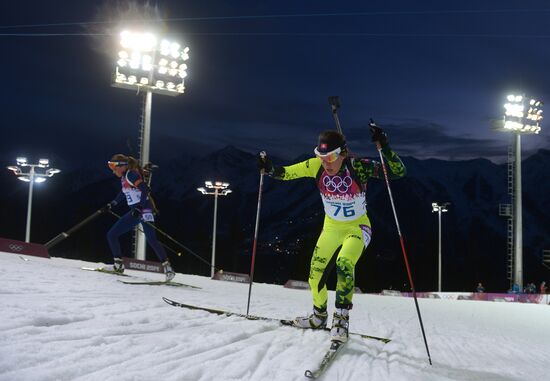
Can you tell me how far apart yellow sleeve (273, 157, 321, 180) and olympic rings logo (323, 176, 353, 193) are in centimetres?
20

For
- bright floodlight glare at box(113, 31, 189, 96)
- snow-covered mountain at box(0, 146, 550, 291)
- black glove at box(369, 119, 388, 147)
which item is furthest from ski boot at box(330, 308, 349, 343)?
snow-covered mountain at box(0, 146, 550, 291)

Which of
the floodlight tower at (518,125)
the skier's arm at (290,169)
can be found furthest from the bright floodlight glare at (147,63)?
the floodlight tower at (518,125)

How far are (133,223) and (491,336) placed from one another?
6162mm

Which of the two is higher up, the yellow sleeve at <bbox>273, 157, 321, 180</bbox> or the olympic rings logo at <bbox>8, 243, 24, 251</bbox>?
the yellow sleeve at <bbox>273, 157, 321, 180</bbox>

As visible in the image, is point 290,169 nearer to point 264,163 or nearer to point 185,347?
point 264,163

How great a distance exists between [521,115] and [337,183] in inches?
1230

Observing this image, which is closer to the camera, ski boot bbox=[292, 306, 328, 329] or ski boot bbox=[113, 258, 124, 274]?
ski boot bbox=[292, 306, 328, 329]

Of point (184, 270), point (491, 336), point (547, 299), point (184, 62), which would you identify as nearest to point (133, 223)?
point (491, 336)

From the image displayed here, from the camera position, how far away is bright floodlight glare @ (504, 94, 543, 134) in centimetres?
3164

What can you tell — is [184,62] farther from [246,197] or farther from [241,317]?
[246,197]

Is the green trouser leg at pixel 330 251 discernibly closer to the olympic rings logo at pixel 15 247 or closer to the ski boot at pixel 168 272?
the ski boot at pixel 168 272

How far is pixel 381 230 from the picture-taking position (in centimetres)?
11900

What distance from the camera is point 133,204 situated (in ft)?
30.0

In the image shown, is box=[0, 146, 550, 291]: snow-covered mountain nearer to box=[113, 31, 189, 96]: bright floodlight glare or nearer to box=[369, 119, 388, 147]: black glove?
box=[113, 31, 189, 96]: bright floodlight glare
